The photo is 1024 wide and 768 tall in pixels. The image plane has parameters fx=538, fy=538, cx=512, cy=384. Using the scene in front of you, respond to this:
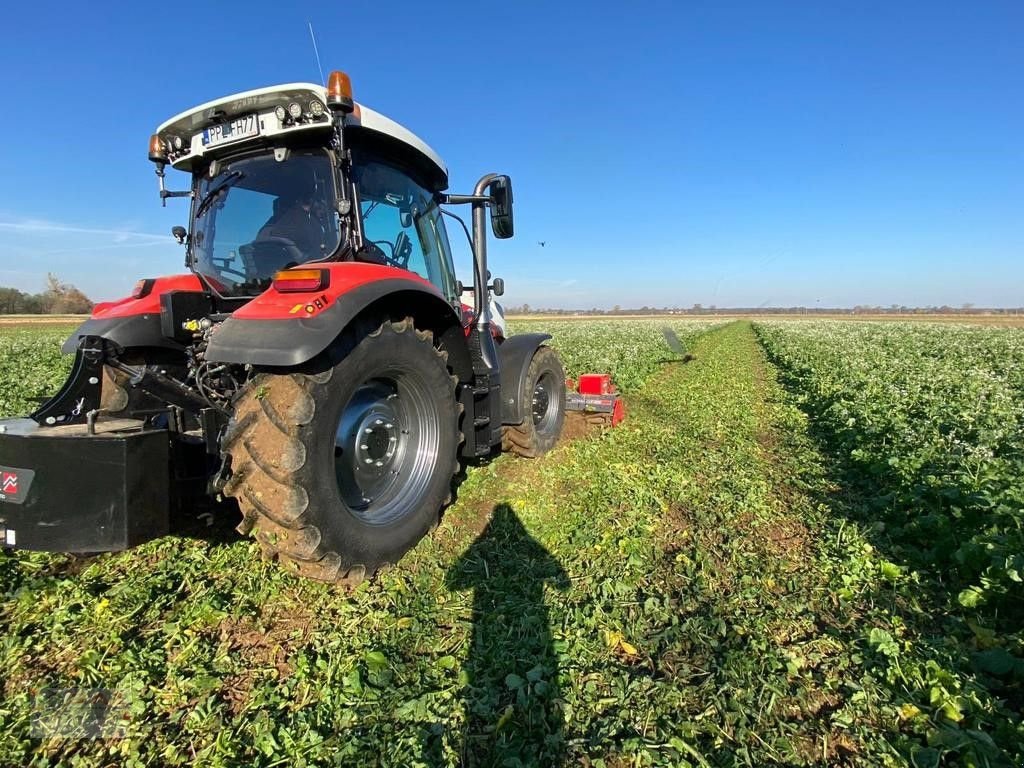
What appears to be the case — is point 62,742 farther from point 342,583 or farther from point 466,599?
point 466,599

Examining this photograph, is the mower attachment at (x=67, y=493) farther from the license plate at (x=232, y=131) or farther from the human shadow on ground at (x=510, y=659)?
the license plate at (x=232, y=131)

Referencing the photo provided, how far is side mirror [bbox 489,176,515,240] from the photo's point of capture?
15.2ft

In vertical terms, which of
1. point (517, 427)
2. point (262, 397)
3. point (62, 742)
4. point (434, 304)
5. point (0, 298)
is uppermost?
point (0, 298)

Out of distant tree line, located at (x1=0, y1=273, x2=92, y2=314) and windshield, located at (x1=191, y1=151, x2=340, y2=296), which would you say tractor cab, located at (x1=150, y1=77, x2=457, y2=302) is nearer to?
windshield, located at (x1=191, y1=151, x2=340, y2=296)

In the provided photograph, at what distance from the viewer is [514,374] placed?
5480 millimetres

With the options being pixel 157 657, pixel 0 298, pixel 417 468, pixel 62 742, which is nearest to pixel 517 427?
pixel 417 468

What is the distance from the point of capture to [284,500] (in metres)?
2.59

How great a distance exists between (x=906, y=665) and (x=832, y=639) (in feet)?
1.00

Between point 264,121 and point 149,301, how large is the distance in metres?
1.66

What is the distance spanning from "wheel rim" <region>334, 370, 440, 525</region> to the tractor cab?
0.90 metres

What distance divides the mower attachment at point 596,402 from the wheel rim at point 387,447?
3.33 metres

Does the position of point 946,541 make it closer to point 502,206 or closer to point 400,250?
point 502,206

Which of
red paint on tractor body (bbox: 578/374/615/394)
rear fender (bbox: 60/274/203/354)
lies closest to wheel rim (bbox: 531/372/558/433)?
red paint on tractor body (bbox: 578/374/615/394)

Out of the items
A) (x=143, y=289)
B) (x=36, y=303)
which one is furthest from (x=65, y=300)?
(x=143, y=289)
